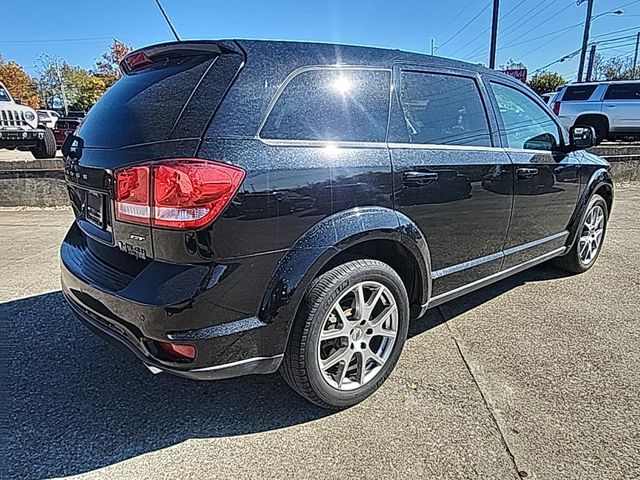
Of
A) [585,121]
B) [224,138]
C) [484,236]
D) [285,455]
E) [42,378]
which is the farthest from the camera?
[585,121]

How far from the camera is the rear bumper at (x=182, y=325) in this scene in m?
1.91

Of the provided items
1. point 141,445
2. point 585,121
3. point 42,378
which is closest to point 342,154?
point 141,445

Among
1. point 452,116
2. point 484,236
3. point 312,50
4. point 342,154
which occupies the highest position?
point 312,50

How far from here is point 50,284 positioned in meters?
4.15

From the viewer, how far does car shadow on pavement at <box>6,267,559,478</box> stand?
6.94ft

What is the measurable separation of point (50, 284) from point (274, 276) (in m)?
2.98

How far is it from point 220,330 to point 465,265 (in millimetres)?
1738

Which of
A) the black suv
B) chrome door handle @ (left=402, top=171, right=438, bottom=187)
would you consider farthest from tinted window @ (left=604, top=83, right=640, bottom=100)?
chrome door handle @ (left=402, top=171, right=438, bottom=187)

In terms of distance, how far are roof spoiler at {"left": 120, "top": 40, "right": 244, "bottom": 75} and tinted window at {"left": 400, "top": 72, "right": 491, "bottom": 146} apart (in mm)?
986

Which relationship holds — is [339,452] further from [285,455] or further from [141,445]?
[141,445]

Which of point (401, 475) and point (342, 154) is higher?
point (342, 154)

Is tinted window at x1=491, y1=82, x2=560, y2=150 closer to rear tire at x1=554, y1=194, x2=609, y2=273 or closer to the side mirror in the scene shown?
the side mirror

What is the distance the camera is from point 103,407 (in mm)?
2412

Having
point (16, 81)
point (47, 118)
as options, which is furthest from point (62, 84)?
point (47, 118)
